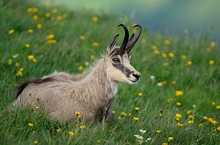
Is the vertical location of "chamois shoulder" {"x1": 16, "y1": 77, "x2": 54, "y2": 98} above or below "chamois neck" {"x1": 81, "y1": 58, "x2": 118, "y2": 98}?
below

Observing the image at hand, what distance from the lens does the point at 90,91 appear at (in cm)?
744

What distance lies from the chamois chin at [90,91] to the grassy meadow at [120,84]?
25cm

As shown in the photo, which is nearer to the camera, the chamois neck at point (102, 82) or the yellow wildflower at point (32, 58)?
the chamois neck at point (102, 82)

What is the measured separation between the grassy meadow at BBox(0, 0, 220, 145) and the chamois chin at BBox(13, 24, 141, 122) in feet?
0.84

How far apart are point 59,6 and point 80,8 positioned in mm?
625

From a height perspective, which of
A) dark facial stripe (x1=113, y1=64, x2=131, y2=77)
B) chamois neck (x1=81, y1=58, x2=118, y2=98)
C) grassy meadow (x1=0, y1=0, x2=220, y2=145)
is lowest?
grassy meadow (x1=0, y1=0, x2=220, y2=145)

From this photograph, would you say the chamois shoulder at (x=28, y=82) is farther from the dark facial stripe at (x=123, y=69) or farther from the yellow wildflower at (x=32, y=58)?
the yellow wildflower at (x=32, y=58)

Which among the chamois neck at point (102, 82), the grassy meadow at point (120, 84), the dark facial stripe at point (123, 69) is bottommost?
the grassy meadow at point (120, 84)

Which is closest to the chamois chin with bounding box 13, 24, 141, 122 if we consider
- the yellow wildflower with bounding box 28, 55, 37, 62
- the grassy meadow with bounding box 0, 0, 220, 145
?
the grassy meadow with bounding box 0, 0, 220, 145

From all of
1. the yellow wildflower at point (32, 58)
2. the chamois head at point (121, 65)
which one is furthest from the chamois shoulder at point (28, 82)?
the yellow wildflower at point (32, 58)

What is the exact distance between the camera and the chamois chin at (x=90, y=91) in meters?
7.20

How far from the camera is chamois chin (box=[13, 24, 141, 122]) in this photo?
284 inches

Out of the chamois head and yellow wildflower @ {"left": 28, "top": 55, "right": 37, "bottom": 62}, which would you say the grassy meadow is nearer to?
yellow wildflower @ {"left": 28, "top": 55, "right": 37, "bottom": 62}

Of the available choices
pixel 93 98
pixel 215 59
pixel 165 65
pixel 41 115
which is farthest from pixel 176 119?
pixel 215 59
